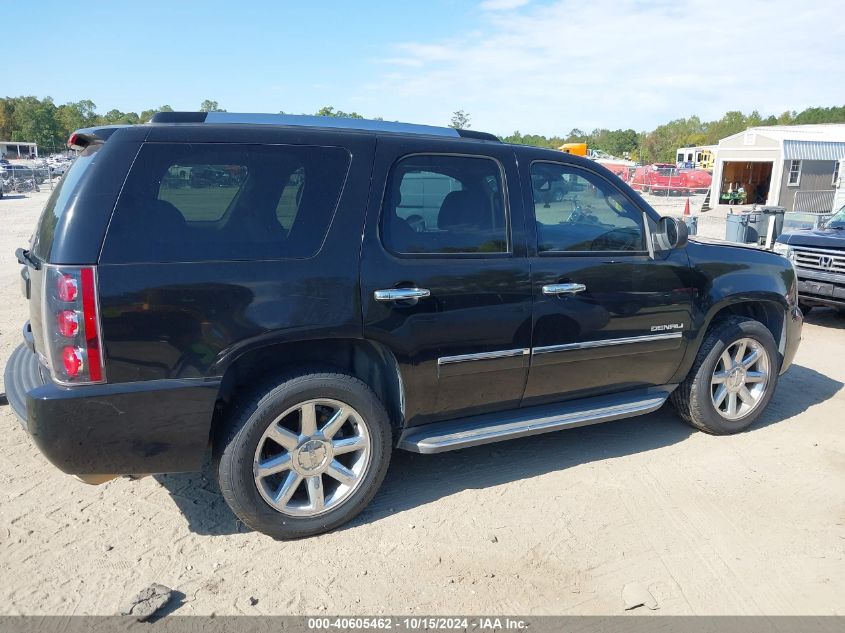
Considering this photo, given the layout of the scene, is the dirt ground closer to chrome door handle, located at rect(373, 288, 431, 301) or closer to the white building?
chrome door handle, located at rect(373, 288, 431, 301)

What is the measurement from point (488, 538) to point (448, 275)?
1.38 metres

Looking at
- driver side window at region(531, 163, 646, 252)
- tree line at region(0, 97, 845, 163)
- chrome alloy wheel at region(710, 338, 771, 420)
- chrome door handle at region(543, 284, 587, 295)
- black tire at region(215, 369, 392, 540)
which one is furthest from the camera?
tree line at region(0, 97, 845, 163)

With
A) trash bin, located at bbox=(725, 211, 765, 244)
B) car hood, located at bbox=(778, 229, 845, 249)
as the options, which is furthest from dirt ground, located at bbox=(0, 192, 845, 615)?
trash bin, located at bbox=(725, 211, 765, 244)

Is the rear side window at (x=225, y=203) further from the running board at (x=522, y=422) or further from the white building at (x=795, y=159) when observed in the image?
the white building at (x=795, y=159)

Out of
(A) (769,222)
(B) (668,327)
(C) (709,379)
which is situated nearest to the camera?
(B) (668,327)

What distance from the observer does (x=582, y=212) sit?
414 cm

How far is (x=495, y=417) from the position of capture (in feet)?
12.7

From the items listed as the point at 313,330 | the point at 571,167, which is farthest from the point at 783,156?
the point at 313,330

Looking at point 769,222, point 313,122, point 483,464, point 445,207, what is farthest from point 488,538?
point 769,222

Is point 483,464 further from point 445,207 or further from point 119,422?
point 119,422

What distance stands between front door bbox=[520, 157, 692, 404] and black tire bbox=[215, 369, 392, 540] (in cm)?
103

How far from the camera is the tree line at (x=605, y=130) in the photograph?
8644 cm

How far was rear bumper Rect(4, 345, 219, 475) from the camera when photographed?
2.82 metres

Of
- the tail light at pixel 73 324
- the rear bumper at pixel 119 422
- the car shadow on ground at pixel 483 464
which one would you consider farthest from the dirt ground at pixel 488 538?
the tail light at pixel 73 324
